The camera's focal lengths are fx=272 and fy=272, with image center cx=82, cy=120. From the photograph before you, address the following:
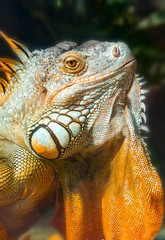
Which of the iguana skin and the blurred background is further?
the blurred background

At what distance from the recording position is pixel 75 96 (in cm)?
149

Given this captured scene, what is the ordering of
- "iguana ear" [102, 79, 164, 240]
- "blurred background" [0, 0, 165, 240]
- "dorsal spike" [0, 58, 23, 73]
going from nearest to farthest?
"iguana ear" [102, 79, 164, 240]
"dorsal spike" [0, 58, 23, 73]
"blurred background" [0, 0, 165, 240]

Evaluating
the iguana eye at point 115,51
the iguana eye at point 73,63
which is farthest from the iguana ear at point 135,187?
the iguana eye at point 73,63

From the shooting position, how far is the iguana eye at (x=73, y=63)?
1.49 meters

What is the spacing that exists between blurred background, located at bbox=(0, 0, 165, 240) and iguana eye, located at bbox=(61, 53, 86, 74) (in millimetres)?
560

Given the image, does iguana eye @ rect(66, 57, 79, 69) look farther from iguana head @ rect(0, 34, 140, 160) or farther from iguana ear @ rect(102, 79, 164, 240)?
iguana ear @ rect(102, 79, 164, 240)

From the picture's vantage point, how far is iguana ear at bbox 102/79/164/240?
160 cm

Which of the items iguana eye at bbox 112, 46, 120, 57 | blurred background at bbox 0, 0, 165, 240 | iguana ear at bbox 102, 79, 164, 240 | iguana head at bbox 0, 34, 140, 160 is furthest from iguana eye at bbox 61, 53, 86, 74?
blurred background at bbox 0, 0, 165, 240

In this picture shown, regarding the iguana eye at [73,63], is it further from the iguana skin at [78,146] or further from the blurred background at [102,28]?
the blurred background at [102,28]

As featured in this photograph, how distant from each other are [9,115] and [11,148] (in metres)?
0.21

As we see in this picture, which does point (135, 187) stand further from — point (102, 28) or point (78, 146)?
point (102, 28)

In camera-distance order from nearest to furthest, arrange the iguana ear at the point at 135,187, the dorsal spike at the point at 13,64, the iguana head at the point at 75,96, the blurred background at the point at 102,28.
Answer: the iguana head at the point at 75,96 < the iguana ear at the point at 135,187 < the dorsal spike at the point at 13,64 < the blurred background at the point at 102,28

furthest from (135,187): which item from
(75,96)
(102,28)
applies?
(102,28)

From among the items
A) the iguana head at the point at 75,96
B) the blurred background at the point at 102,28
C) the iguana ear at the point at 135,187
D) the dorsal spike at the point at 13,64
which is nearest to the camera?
the iguana head at the point at 75,96
